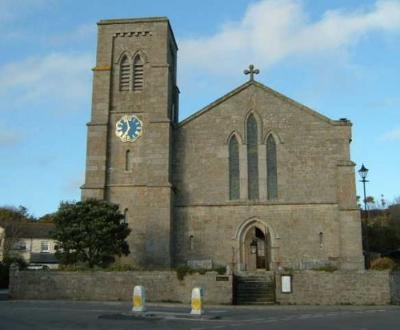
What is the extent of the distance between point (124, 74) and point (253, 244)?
1481 centimetres

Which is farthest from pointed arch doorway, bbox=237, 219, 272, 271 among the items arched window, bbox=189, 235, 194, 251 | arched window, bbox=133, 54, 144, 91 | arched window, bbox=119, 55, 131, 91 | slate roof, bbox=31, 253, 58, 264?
slate roof, bbox=31, 253, 58, 264

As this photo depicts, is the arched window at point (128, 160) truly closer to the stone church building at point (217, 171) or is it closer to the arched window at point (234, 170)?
the stone church building at point (217, 171)

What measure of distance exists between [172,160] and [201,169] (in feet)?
6.74

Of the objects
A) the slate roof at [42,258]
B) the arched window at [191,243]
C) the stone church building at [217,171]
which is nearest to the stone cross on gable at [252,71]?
the stone church building at [217,171]

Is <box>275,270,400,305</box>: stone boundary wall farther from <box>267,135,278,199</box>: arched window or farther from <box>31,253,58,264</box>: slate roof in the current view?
<box>31,253,58,264</box>: slate roof

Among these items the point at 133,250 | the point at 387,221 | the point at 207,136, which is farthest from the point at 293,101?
the point at 387,221

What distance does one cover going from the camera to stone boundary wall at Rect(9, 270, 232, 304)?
25766 mm

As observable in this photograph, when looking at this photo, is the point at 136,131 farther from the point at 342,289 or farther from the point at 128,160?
the point at 342,289

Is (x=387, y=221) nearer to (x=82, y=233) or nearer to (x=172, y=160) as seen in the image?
(x=172, y=160)

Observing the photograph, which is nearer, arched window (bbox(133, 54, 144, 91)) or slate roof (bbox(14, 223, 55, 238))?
arched window (bbox(133, 54, 144, 91))

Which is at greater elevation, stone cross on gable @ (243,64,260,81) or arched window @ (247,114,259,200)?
stone cross on gable @ (243,64,260,81)

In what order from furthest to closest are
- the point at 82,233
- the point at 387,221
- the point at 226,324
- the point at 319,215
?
the point at 387,221
the point at 319,215
the point at 82,233
the point at 226,324

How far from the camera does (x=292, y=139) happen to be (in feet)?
113

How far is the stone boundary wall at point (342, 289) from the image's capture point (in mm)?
25078
